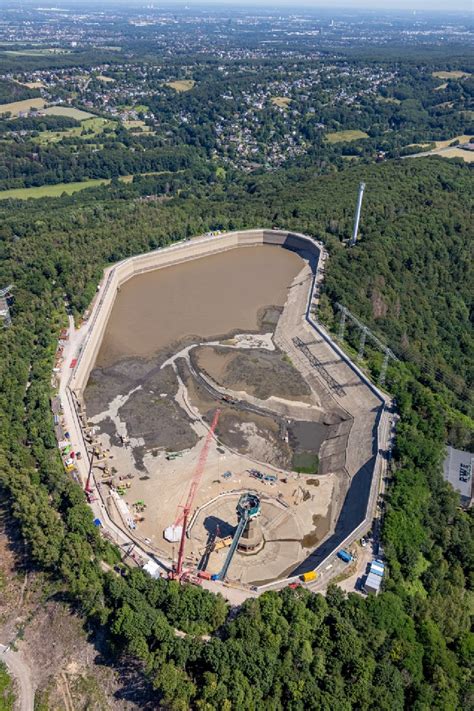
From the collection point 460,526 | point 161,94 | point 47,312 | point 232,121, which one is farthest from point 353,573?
point 161,94

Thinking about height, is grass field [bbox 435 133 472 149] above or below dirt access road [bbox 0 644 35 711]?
above

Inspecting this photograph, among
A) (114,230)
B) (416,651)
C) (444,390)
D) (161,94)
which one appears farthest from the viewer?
(161,94)

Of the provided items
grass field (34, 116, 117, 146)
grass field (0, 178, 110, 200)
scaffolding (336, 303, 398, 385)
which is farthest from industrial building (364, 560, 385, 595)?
grass field (34, 116, 117, 146)

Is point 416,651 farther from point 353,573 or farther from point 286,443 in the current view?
point 286,443

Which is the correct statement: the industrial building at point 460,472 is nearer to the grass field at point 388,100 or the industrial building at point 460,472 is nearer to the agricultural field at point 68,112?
the agricultural field at point 68,112

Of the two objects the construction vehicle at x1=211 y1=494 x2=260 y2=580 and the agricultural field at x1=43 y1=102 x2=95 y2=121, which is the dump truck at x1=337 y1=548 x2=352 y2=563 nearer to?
the construction vehicle at x1=211 y1=494 x2=260 y2=580

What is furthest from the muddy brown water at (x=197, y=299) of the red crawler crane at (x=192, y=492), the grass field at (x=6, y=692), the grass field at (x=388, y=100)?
the grass field at (x=388, y=100)

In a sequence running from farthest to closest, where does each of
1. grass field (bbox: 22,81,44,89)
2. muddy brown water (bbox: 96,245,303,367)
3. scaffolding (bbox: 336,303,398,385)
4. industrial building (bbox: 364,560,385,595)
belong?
grass field (bbox: 22,81,44,89) → muddy brown water (bbox: 96,245,303,367) → scaffolding (bbox: 336,303,398,385) → industrial building (bbox: 364,560,385,595)
